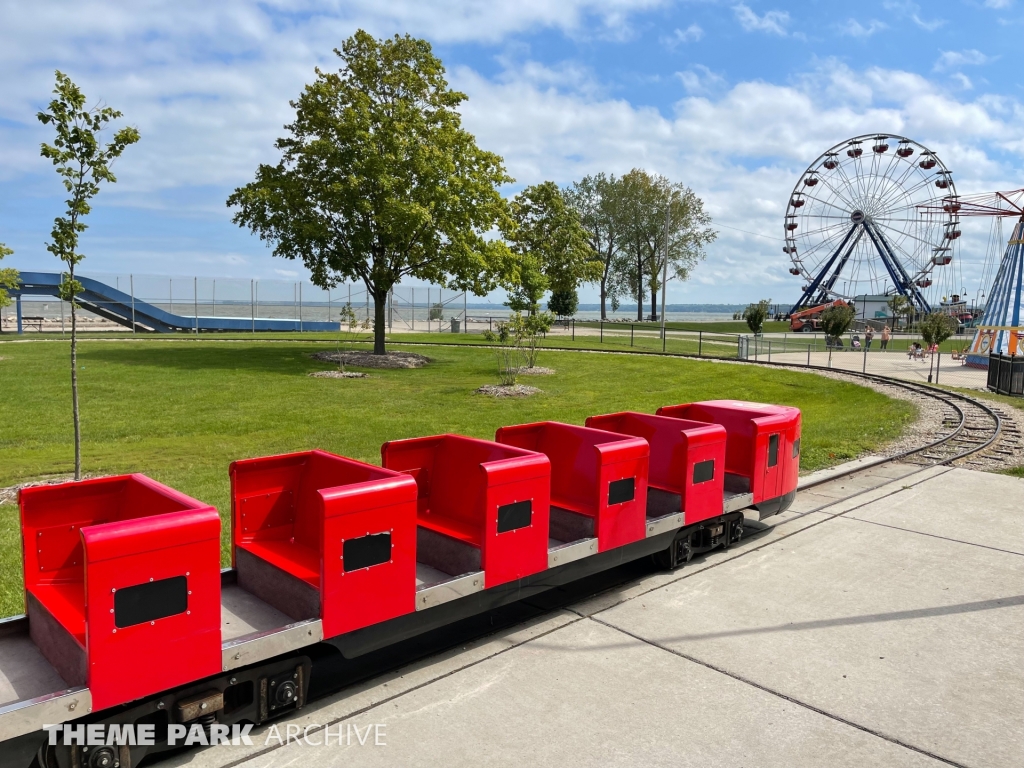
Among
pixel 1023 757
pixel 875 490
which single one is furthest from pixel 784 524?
pixel 1023 757

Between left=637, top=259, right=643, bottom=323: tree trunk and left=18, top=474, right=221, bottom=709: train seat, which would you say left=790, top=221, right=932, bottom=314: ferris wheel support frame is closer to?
left=637, top=259, right=643, bottom=323: tree trunk

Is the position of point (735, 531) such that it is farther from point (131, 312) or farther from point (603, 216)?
point (603, 216)

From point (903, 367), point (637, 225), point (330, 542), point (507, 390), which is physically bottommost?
point (507, 390)

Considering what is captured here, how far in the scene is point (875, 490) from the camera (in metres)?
9.55

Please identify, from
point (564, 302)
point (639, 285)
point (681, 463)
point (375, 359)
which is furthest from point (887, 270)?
point (681, 463)

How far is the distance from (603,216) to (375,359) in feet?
193

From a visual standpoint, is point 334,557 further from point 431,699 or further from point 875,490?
point 875,490

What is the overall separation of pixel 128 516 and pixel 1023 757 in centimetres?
499

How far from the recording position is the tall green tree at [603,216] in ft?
262

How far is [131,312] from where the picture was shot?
47.0 meters

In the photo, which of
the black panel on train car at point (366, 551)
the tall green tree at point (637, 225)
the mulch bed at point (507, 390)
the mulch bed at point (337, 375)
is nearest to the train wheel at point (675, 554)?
the black panel on train car at point (366, 551)

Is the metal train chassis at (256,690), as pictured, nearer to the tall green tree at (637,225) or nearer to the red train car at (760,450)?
the red train car at (760,450)

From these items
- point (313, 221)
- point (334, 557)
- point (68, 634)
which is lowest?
point (68, 634)

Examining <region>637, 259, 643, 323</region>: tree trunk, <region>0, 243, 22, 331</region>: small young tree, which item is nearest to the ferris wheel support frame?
<region>637, 259, 643, 323</region>: tree trunk
